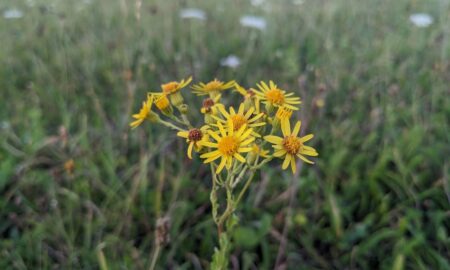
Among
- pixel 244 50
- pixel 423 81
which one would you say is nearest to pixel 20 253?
pixel 244 50

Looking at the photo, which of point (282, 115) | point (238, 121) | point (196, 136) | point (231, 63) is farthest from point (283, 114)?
point (231, 63)

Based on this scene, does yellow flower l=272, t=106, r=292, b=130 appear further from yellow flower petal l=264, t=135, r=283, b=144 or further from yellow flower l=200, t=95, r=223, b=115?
yellow flower l=200, t=95, r=223, b=115

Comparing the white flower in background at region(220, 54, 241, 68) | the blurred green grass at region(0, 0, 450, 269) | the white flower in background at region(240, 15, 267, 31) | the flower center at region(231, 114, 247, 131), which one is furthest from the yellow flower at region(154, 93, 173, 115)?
the white flower in background at region(240, 15, 267, 31)

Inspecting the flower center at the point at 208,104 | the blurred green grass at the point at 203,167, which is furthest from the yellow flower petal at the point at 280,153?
the blurred green grass at the point at 203,167

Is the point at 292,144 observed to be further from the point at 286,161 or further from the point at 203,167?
the point at 203,167

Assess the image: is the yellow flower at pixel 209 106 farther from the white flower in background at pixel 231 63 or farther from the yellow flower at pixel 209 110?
the white flower in background at pixel 231 63

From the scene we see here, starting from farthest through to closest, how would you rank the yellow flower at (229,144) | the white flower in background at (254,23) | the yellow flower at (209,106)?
the white flower in background at (254,23)
the yellow flower at (209,106)
the yellow flower at (229,144)
